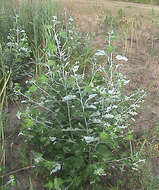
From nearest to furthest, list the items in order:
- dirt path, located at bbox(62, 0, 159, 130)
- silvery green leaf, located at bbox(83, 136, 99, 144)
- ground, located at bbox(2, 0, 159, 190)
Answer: silvery green leaf, located at bbox(83, 136, 99, 144) < ground, located at bbox(2, 0, 159, 190) < dirt path, located at bbox(62, 0, 159, 130)

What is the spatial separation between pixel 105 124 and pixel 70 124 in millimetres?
280

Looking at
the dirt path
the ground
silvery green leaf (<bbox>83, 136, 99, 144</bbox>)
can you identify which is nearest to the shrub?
silvery green leaf (<bbox>83, 136, 99, 144</bbox>)

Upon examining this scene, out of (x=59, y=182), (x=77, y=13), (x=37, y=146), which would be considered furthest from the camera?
(x=77, y=13)

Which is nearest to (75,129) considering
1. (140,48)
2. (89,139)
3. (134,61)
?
(89,139)

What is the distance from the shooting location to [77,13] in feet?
18.4

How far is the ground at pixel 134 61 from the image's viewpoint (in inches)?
91.7

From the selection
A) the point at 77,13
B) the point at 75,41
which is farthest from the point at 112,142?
the point at 77,13

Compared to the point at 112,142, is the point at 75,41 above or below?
above

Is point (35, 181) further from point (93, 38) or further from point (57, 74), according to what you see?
point (93, 38)

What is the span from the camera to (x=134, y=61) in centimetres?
383

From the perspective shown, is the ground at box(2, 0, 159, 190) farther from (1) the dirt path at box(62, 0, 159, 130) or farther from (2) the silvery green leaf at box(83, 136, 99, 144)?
(2) the silvery green leaf at box(83, 136, 99, 144)

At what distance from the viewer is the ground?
2.33m

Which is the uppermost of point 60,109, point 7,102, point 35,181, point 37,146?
point 60,109

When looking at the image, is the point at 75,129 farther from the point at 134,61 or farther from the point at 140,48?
the point at 140,48
